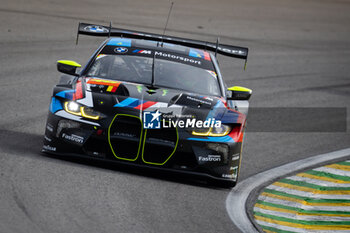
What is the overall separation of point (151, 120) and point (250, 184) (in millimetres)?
1692

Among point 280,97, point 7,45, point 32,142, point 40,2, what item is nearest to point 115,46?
point 32,142

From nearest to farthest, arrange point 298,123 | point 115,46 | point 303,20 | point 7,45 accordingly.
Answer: point 115,46 → point 298,123 → point 7,45 → point 303,20

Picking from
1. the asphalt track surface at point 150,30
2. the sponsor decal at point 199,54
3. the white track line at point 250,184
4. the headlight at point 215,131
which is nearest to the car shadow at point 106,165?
the asphalt track surface at point 150,30

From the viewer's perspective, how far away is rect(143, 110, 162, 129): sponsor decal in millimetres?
7035

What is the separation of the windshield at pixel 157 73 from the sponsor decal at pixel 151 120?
101cm

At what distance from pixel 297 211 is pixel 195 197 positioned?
3.86 feet

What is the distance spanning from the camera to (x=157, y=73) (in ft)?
27.2

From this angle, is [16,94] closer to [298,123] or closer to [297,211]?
[298,123]

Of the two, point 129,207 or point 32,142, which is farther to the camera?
point 32,142

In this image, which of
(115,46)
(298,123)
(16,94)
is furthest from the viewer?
(298,123)

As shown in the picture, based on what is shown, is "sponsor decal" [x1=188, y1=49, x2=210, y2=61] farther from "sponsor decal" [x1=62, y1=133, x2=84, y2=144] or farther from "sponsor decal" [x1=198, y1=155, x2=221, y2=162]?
"sponsor decal" [x1=62, y1=133, x2=84, y2=144]

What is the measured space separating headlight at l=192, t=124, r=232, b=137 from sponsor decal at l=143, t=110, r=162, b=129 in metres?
0.38

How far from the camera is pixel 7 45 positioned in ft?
51.8

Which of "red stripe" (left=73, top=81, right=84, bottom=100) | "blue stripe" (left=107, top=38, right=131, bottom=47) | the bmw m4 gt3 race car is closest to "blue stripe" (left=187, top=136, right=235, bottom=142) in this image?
the bmw m4 gt3 race car
